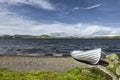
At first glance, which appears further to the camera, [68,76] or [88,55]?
[68,76]

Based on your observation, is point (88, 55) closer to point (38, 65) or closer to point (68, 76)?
point (68, 76)

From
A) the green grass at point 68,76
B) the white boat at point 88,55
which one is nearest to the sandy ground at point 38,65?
the green grass at point 68,76

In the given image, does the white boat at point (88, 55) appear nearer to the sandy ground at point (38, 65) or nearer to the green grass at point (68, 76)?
the green grass at point (68, 76)

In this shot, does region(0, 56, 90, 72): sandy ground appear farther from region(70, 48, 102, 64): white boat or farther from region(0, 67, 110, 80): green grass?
region(70, 48, 102, 64): white boat

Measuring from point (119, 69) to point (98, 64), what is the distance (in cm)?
172

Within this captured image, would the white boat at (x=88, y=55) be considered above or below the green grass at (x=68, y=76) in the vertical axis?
above

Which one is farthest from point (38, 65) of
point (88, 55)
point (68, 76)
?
point (88, 55)

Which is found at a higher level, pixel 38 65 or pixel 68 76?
pixel 68 76

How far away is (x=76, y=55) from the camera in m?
19.1

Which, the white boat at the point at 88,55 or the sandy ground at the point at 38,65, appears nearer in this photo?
the white boat at the point at 88,55

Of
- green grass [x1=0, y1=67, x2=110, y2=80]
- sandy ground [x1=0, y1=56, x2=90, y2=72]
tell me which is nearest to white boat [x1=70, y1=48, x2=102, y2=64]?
green grass [x1=0, y1=67, x2=110, y2=80]

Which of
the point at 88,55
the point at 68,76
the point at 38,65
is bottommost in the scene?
the point at 38,65

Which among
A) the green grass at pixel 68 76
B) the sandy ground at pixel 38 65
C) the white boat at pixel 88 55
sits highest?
the white boat at pixel 88 55

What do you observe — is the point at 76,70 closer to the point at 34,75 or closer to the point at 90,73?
the point at 90,73
